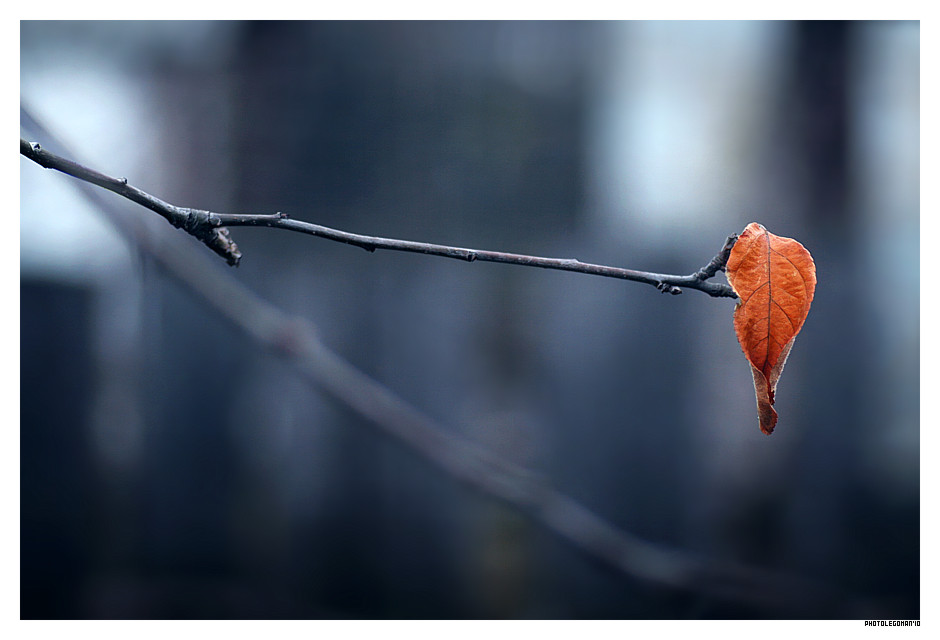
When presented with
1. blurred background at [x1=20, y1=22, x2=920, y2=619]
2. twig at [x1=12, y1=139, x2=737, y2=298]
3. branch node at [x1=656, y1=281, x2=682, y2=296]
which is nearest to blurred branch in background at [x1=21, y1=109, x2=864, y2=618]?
blurred background at [x1=20, y1=22, x2=920, y2=619]

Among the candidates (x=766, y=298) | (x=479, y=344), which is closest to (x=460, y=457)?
(x=479, y=344)

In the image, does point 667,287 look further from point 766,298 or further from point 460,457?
point 460,457

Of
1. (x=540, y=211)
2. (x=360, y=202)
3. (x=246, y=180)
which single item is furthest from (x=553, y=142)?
(x=246, y=180)

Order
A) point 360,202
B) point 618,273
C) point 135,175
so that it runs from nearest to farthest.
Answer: point 618,273 < point 135,175 < point 360,202

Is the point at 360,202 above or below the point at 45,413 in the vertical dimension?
above

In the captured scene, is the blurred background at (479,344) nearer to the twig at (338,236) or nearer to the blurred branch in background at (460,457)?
the blurred branch in background at (460,457)

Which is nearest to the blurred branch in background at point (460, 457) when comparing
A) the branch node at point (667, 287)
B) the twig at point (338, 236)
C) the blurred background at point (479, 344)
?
the blurred background at point (479, 344)

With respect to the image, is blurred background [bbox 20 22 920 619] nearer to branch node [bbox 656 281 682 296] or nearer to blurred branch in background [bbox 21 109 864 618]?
blurred branch in background [bbox 21 109 864 618]

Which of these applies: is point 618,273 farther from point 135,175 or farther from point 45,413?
point 45,413
